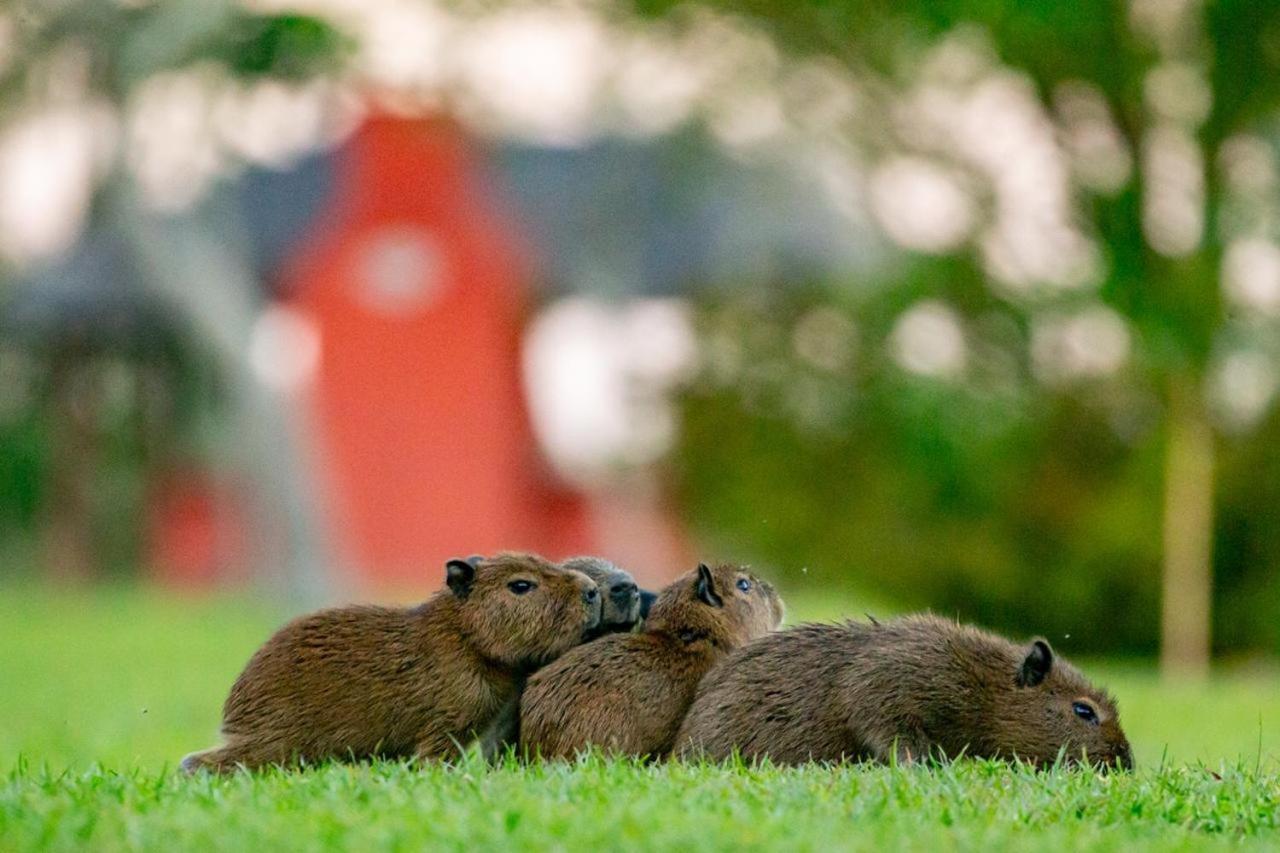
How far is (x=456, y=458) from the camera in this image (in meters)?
24.5

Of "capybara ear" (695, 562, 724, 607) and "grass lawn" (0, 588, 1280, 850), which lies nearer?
"grass lawn" (0, 588, 1280, 850)

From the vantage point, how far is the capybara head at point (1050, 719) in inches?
229

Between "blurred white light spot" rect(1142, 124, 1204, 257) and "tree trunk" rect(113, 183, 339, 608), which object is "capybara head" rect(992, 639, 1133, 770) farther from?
"tree trunk" rect(113, 183, 339, 608)

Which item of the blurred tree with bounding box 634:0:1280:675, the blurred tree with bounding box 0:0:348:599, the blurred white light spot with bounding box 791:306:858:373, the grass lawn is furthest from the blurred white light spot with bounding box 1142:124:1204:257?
the grass lawn

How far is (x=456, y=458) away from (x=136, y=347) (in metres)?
6.20

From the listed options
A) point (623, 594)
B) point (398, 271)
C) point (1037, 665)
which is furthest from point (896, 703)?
point (398, 271)

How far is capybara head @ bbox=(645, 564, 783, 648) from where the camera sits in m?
6.04

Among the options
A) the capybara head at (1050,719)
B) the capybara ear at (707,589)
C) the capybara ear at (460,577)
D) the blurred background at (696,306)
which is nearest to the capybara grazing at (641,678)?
the capybara ear at (707,589)

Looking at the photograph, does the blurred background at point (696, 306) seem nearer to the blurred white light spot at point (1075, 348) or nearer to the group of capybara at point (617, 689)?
the blurred white light spot at point (1075, 348)

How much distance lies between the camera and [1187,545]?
54.6ft

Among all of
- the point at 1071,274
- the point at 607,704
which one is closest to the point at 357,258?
the point at 1071,274

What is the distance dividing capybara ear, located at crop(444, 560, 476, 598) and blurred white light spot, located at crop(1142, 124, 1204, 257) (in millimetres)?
13028

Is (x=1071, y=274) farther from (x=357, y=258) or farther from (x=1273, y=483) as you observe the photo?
(x=357, y=258)

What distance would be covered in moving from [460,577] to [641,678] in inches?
27.7
